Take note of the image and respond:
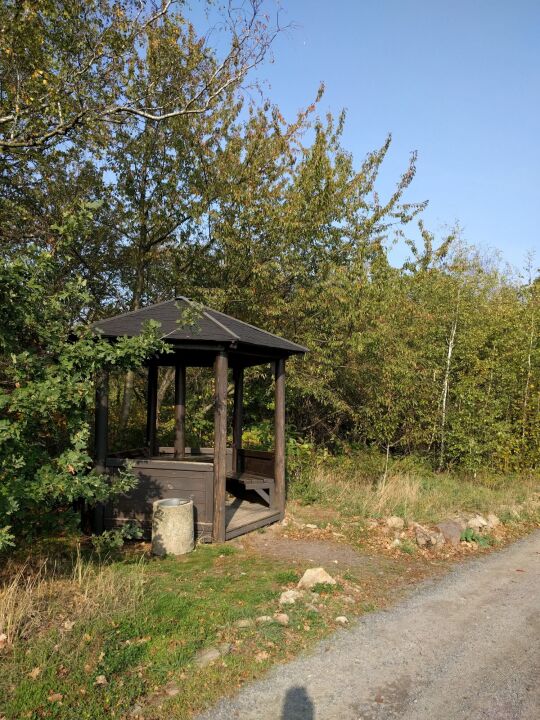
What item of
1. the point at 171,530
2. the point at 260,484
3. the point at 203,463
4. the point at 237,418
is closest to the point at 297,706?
the point at 171,530

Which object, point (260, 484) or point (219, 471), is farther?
point (260, 484)

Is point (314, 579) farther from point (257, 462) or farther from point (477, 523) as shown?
point (477, 523)

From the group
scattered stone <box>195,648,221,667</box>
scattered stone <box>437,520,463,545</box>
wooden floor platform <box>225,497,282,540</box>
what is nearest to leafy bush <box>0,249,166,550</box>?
scattered stone <box>195,648,221,667</box>

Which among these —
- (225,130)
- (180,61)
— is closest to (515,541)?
(225,130)

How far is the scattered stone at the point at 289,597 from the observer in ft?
14.9

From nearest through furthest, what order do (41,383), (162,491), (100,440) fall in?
(41,383)
(100,440)
(162,491)

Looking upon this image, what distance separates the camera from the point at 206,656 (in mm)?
3600

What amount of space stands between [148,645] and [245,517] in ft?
13.0

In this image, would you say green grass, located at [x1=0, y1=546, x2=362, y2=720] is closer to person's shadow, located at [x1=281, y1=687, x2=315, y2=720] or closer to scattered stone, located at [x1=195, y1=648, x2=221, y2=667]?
scattered stone, located at [x1=195, y1=648, x2=221, y2=667]

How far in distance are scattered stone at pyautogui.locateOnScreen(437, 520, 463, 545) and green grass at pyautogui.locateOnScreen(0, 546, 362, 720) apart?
9.17 feet

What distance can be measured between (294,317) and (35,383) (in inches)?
295

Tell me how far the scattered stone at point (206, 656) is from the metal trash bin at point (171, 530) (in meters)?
2.54

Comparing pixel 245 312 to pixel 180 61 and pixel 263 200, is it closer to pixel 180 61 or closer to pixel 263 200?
pixel 263 200

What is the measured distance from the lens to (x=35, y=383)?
154 inches
